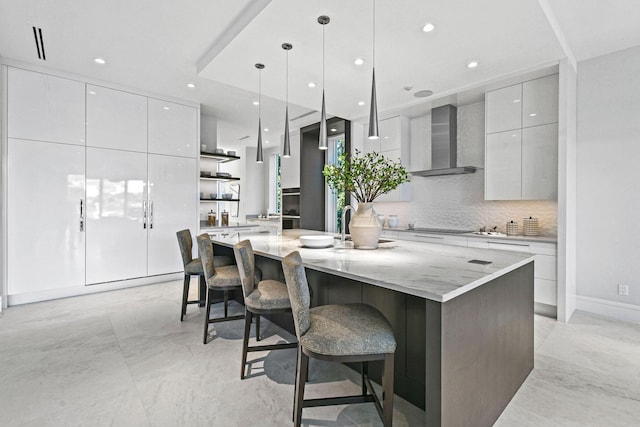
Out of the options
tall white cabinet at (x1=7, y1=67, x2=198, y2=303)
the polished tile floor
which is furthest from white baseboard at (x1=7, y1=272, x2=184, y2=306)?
the polished tile floor

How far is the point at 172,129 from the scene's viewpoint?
4766mm

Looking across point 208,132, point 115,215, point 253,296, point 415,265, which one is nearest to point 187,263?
point 253,296

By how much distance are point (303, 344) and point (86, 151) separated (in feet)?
13.7

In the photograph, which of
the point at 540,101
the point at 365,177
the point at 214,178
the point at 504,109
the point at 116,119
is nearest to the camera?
the point at 365,177

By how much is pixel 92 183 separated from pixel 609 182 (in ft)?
20.3

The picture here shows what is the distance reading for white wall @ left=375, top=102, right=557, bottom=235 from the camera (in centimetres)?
398

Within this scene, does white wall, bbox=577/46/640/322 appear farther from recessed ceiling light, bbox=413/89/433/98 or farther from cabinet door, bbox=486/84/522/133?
recessed ceiling light, bbox=413/89/433/98

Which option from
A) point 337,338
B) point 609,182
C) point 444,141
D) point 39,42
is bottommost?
point 337,338

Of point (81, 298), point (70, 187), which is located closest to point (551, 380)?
point (81, 298)

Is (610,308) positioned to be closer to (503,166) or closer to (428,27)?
(503,166)

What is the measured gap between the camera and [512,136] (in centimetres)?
371

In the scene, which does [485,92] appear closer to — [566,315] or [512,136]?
[512,136]

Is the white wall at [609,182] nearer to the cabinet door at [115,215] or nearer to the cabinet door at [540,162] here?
the cabinet door at [540,162]

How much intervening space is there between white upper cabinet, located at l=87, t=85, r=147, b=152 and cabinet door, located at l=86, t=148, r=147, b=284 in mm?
134
